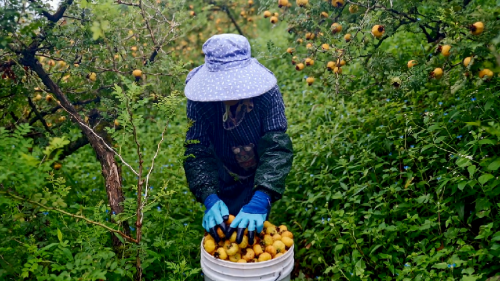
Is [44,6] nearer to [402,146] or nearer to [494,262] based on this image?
[402,146]

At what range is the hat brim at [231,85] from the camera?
97.0 inches

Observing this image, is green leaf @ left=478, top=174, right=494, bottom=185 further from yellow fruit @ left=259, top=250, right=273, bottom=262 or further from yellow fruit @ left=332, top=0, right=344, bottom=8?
yellow fruit @ left=332, top=0, right=344, bottom=8

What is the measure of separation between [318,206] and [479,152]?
3.89 feet

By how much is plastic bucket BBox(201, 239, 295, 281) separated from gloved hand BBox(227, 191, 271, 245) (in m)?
0.17

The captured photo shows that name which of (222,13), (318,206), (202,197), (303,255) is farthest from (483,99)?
(222,13)

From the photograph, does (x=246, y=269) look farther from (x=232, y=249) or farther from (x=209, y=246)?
(x=209, y=246)

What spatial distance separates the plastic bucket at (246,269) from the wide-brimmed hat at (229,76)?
86 centimetres

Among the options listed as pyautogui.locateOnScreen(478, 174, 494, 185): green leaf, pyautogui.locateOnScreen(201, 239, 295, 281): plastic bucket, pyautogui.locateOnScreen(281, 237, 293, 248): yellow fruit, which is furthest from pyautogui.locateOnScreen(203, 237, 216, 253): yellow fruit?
pyautogui.locateOnScreen(478, 174, 494, 185): green leaf

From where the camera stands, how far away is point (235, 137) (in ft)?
9.41

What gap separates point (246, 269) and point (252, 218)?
1.00ft

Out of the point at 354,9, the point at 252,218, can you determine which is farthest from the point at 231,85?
the point at 354,9

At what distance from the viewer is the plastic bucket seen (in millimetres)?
2293

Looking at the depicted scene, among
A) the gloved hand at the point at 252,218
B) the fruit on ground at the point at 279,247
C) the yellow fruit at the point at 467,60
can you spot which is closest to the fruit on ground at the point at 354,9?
the yellow fruit at the point at 467,60

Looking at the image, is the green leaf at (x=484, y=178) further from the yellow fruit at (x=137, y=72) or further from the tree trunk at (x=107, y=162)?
the yellow fruit at (x=137, y=72)
